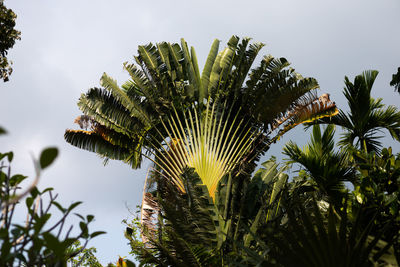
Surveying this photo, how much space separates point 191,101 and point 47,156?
9640 mm

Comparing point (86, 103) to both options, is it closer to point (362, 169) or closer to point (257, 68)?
point (257, 68)

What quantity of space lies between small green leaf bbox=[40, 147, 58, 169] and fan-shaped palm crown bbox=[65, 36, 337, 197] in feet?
28.1

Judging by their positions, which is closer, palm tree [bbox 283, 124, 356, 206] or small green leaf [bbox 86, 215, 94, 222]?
small green leaf [bbox 86, 215, 94, 222]

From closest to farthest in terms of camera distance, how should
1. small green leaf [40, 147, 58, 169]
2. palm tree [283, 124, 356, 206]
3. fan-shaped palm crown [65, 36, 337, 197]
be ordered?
1. small green leaf [40, 147, 58, 169]
2. palm tree [283, 124, 356, 206]
3. fan-shaped palm crown [65, 36, 337, 197]

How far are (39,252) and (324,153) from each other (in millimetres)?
8678

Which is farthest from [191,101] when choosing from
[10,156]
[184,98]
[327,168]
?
[10,156]

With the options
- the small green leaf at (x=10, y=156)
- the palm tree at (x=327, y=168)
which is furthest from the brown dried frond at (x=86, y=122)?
the small green leaf at (x=10, y=156)

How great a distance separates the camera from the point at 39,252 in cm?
143

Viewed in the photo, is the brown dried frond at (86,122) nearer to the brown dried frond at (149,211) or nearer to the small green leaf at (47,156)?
the brown dried frond at (149,211)

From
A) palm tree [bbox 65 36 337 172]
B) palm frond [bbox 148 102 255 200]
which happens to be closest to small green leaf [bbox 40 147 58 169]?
palm frond [bbox 148 102 255 200]

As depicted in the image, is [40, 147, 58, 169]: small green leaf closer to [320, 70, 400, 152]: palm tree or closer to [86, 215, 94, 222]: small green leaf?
[86, 215, 94, 222]: small green leaf

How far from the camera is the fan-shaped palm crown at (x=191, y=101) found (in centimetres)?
1024

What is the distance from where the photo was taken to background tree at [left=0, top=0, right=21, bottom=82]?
29.7ft

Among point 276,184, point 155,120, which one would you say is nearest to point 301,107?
point 276,184
